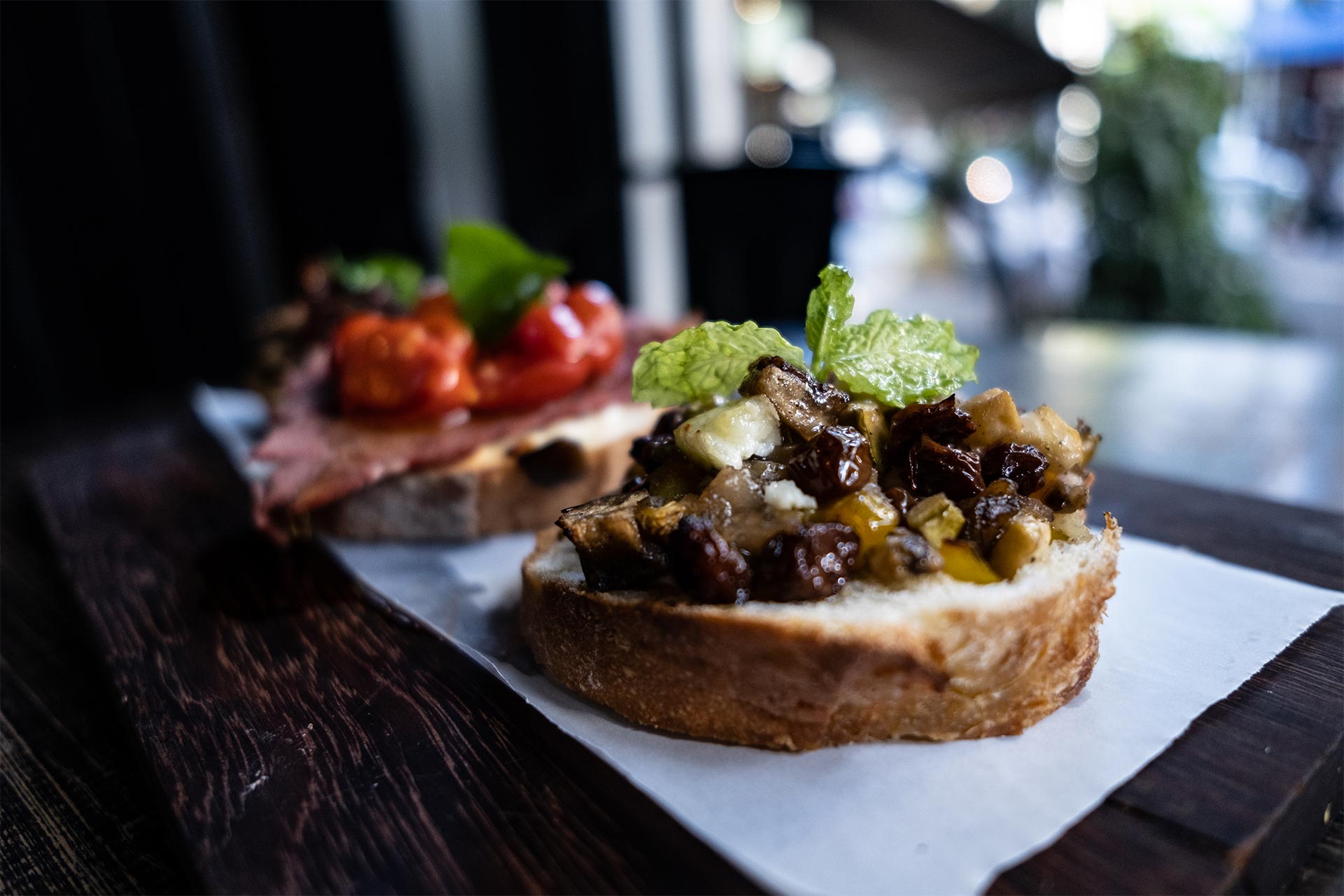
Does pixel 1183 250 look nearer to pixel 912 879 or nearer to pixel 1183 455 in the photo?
pixel 1183 455

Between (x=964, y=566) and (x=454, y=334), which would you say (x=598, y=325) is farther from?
(x=964, y=566)

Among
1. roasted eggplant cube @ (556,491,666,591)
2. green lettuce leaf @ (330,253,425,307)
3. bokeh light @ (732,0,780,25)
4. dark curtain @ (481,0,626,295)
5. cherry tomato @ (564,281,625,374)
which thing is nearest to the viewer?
roasted eggplant cube @ (556,491,666,591)

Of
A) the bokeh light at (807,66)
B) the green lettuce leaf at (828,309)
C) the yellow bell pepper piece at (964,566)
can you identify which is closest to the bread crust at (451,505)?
the green lettuce leaf at (828,309)

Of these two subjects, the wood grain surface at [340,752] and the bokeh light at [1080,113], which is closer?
the wood grain surface at [340,752]

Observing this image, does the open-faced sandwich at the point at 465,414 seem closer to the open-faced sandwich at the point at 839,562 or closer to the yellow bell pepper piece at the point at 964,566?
the open-faced sandwich at the point at 839,562

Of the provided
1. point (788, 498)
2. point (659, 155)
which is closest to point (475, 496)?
point (788, 498)

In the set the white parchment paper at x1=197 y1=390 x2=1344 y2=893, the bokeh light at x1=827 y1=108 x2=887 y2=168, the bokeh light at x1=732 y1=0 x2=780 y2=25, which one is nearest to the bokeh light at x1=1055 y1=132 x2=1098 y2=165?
the bokeh light at x1=827 y1=108 x2=887 y2=168

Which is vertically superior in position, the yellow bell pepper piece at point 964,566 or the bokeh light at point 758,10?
the bokeh light at point 758,10

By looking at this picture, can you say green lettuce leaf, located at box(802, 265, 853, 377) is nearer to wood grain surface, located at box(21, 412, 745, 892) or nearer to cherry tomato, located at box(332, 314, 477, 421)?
wood grain surface, located at box(21, 412, 745, 892)
